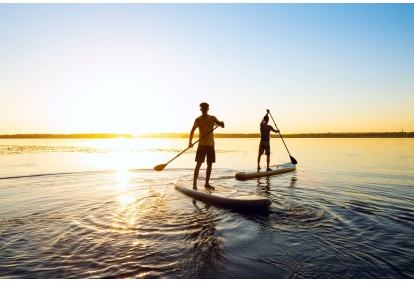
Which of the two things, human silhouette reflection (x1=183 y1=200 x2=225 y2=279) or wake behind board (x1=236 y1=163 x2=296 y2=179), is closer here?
human silhouette reflection (x1=183 y1=200 x2=225 y2=279)

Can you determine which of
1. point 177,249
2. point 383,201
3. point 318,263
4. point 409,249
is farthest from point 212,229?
point 383,201

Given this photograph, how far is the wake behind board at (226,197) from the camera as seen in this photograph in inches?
278

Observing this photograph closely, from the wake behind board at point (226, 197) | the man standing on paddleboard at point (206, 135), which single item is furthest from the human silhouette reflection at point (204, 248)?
the man standing on paddleboard at point (206, 135)

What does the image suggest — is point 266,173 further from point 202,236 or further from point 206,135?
point 202,236

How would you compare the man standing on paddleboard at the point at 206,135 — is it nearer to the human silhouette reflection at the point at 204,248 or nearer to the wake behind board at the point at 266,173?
the human silhouette reflection at the point at 204,248

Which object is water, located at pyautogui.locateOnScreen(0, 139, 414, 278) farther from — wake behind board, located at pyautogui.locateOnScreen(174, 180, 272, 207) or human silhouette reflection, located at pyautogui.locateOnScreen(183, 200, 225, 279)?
wake behind board, located at pyautogui.locateOnScreen(174, 180, 272, 207)

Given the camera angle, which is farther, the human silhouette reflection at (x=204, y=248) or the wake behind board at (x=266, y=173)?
the wake behind board at (x=266, y=173)

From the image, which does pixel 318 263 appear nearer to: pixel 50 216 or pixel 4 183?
pixel 50 216

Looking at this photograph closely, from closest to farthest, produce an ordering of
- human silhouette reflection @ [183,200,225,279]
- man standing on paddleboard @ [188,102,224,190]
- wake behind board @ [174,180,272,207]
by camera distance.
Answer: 1. human silhouette reflection @ [183,200,225,279]
2. wake behind board @ [174,180,272,207]
3. man standing on paddleboard @ [188,102,224,190]

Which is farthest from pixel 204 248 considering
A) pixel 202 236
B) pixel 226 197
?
pixel 226 197

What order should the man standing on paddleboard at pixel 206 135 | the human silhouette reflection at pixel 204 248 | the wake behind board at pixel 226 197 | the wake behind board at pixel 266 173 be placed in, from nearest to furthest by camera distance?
1. the human silhouette reflection at pixel 204 248
2. the wake behind board at pixel 226 197
3. the man standing on paddleboard at pixel 206 135
4. the wake behind board at pixel 266 173

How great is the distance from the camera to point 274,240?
200 inches

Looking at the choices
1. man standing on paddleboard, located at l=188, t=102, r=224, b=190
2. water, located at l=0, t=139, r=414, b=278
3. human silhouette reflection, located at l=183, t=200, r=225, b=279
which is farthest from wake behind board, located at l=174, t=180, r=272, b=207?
human silhouette reflection, located at l=183, t=200, r=225, b=279

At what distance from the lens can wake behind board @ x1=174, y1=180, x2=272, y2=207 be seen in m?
7.07
